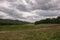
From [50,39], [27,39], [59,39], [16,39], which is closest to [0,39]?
[16,39]

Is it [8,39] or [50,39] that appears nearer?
[8,39]

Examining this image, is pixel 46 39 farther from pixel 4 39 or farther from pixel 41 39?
pixel 4 39

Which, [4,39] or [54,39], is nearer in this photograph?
[4,39]

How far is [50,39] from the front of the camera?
21859mm

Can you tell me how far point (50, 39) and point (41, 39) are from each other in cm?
153

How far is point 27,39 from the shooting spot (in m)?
21.3

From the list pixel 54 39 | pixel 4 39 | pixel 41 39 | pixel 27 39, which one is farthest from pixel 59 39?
pixel 4 39

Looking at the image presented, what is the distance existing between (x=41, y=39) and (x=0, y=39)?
6.06m

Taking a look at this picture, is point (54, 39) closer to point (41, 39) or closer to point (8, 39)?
point (41, 39)

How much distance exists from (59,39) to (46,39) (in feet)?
6.56

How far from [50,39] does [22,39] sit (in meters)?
4.31

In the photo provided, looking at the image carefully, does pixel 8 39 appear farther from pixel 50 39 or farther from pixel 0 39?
pixel 50 39

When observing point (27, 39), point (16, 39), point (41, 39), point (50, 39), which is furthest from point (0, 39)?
point (50, 39)

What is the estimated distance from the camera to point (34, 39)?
21.3m
